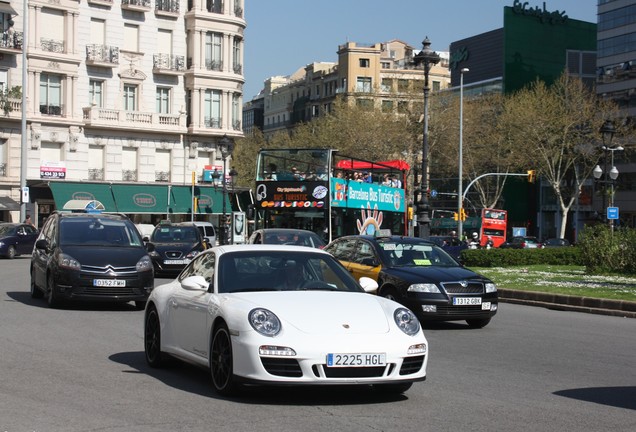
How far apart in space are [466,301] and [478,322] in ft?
2.35

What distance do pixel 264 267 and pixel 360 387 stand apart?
4.64 ft

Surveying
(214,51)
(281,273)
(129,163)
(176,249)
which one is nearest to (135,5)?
(214,51)

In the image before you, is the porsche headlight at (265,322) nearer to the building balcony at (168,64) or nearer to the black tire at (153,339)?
the black tire at (153,339)

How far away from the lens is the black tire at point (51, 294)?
18.8 metres

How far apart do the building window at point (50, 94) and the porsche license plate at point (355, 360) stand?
55.5 m

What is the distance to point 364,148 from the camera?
80.9 m

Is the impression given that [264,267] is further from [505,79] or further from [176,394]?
[505,79]

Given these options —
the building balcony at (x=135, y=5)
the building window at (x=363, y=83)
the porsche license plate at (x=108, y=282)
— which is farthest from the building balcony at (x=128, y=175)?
the building window at (x=363, y=83)

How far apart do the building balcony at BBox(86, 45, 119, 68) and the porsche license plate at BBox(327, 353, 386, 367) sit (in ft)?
186

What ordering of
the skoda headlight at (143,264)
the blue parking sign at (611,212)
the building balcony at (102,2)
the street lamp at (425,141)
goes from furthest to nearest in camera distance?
the building balcony at (102,2) → the blue parking sign at (611,212) → the street lamp at (425,141) → the skoda headlight at (143,264)

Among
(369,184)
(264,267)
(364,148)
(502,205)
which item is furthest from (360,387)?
(502,205)

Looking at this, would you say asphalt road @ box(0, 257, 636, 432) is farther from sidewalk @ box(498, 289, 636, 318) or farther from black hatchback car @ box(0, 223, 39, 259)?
black hatchback car @ box(0, 223, 39, 259)

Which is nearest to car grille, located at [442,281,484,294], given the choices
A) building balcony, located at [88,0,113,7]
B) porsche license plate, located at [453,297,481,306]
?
porsche license plate, located at [453,297,481,306]

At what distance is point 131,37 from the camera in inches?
2574
